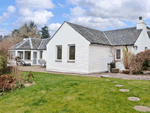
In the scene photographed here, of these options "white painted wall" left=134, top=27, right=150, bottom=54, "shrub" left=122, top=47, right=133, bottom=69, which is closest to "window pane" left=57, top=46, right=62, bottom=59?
"shrub" left=122, top=47, right=133, bottom=69

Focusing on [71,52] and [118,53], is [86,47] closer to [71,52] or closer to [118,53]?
[71,52]

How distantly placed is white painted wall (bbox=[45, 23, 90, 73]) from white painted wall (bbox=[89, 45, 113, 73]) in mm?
581

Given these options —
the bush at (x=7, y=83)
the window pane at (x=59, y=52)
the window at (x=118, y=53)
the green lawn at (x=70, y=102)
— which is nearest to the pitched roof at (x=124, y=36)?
the window at (x=118, y=53)

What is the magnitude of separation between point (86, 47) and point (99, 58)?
7.85 ft

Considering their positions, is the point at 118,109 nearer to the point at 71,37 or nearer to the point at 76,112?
the point at 76,112

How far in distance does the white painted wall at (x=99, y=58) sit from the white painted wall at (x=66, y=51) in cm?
58

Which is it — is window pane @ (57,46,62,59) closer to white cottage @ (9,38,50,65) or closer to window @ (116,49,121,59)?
window @ (116,49,121,59)

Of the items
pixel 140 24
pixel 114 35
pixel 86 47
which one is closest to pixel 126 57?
pixel 86 47

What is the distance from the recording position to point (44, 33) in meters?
56.4

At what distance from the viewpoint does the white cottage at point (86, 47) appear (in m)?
15.1

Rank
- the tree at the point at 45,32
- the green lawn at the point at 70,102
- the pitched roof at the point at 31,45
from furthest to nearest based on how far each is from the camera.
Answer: the tree at the point at 45,32, the pitched roof at the point at 31,45, the green lawn at the point at 70,102

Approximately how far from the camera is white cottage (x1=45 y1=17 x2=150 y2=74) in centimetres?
1513

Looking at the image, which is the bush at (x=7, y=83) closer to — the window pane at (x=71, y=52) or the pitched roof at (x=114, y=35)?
the window pane at (x=71, y=52)

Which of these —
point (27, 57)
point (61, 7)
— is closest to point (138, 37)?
point (61, 7)
